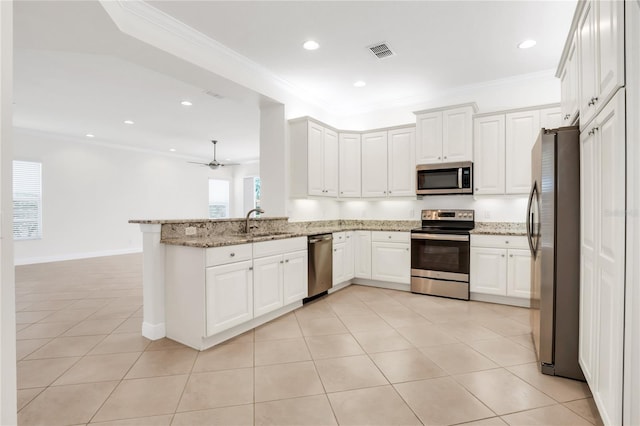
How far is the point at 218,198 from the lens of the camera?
11.0 metres

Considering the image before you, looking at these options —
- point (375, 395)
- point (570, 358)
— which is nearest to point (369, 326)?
point (375, 395)

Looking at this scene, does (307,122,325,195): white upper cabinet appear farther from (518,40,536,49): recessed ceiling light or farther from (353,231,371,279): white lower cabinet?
(518,40,536,49): recessed ceiling light

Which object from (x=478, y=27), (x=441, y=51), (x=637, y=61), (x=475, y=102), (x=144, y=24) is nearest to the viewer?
(x=637, y=61)

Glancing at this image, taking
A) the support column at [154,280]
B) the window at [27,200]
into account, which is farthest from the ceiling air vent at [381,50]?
the window at [27,200]

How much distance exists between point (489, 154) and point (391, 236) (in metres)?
1.67

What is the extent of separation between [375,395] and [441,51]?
3.48 metres

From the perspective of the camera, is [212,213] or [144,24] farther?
[212,213]

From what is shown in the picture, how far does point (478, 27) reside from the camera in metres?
3.10

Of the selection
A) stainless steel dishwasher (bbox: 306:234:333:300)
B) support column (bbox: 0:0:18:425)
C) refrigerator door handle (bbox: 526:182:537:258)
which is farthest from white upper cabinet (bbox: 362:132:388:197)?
support column (bbox: 0:0:18:425)

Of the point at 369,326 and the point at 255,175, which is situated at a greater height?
the point at 255,175

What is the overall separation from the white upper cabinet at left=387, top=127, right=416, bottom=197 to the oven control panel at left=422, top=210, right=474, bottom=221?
0.37m

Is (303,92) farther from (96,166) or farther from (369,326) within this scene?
(96,166)

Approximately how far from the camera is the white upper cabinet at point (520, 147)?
3.89 metres

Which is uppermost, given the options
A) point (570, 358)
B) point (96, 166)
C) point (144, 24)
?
point (144, 24)
